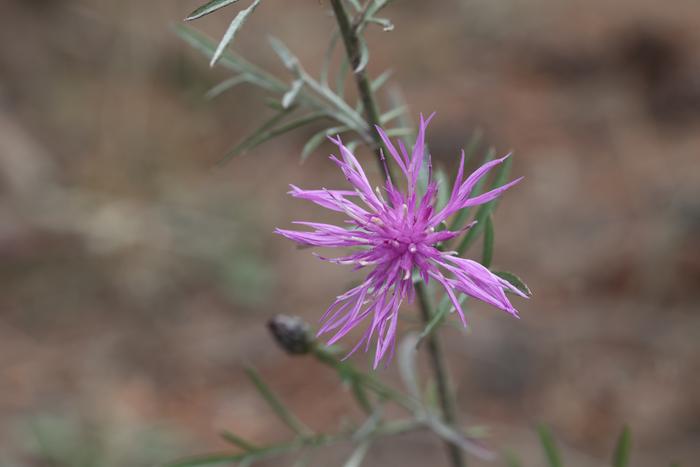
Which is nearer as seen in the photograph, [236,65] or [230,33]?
[230,33]

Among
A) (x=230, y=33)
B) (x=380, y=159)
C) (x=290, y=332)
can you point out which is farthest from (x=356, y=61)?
(x=290, y=332)

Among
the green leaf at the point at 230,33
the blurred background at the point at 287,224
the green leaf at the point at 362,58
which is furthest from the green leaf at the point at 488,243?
the blurred background at the point at 287,224

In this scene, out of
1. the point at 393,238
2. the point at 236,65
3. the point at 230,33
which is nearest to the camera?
the point at 230,33

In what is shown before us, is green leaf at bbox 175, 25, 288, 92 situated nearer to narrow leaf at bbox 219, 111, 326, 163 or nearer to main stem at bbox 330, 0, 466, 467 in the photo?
narrow leaf at bbox 219, 111, 326, 163

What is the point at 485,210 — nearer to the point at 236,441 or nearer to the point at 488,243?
the point at 488,243

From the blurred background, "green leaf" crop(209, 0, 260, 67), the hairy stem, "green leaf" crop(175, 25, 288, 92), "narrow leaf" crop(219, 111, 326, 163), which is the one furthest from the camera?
the blurred background

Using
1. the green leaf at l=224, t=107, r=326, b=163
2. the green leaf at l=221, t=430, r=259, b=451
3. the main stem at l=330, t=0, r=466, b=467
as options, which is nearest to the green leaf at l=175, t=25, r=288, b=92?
the green leaf at l=224, t=107, r=326, b=163

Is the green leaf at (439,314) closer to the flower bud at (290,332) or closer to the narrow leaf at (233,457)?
the flower bud at (290,332)
